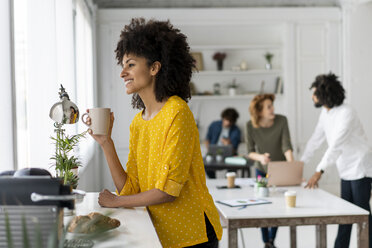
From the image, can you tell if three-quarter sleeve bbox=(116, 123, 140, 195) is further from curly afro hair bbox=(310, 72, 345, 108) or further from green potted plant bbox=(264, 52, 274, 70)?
Answer: green potted plant bbox=(264, 52, 274, 70)

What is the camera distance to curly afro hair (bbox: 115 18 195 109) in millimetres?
1437

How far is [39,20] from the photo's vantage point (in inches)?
106

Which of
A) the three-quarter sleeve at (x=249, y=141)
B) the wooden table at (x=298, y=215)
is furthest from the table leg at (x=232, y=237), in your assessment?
the three-quarter sleeve at (x=249, y=141)

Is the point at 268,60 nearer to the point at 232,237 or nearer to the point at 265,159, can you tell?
the point at 265,159

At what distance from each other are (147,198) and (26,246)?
790mm

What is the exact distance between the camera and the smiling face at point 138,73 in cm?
146

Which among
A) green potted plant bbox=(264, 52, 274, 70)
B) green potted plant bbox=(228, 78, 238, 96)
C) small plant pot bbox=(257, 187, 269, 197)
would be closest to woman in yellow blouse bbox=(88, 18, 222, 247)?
small plant pot bbox=(257, 187, 269, 197)

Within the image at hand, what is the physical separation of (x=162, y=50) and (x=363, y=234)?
1870 millimetres

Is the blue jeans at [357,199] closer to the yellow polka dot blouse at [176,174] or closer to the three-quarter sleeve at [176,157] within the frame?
the yellow polka dot blouse at [176,174]

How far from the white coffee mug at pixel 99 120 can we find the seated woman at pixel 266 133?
8.75 ft

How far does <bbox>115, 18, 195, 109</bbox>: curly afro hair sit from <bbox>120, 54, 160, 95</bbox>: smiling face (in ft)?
0.04

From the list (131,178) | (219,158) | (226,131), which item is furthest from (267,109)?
(226,131)

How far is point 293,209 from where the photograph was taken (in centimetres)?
271

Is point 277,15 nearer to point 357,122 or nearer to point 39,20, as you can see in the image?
point 357,122
